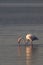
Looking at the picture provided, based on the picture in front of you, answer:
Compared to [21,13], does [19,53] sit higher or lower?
lower

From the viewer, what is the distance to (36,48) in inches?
561

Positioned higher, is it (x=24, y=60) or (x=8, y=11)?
(x=8, y=11)

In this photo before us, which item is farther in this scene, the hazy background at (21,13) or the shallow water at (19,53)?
the hazy background at (21,13)

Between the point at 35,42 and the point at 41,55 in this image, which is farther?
the point at 35,42

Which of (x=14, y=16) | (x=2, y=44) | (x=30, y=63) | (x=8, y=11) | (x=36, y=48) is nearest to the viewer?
(x=30, y=63)

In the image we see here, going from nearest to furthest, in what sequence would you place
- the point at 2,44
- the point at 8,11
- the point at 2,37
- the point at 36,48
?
the point at 36,48 → the point at 2,44 → the point at 2,37 → the point at 8,11

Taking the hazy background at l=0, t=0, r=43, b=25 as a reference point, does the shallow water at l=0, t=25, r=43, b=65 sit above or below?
below

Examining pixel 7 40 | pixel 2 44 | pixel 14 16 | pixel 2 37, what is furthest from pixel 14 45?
pixel 14 16

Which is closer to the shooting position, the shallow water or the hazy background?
the shallow water

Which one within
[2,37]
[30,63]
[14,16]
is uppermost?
[14,16]

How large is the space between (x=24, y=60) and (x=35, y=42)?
13.1 ft

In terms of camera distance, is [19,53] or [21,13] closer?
[19,53]

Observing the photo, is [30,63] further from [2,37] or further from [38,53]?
[2,37]

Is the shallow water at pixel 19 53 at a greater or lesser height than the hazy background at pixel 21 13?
lesser
